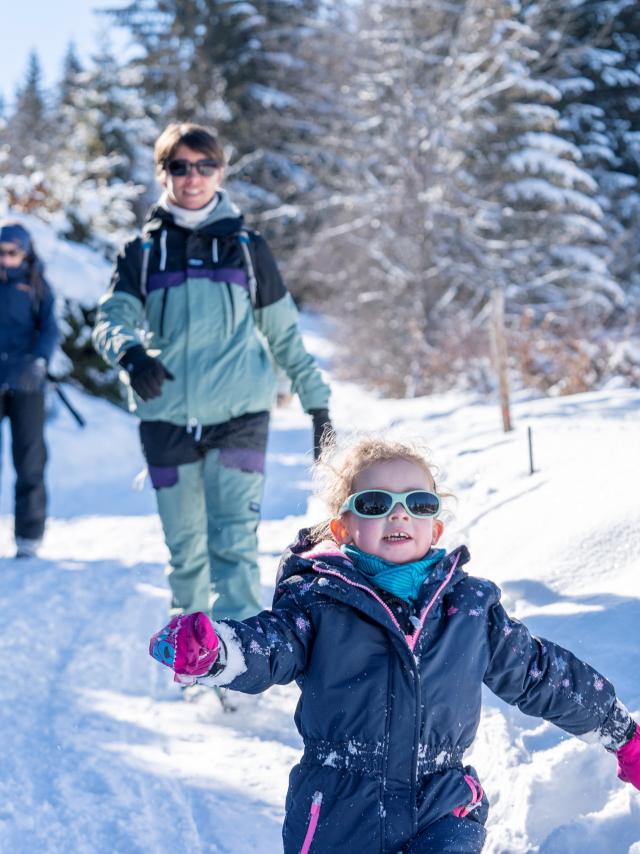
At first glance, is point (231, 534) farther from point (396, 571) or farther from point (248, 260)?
point (396, 571)

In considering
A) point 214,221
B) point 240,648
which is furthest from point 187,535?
point 240,648

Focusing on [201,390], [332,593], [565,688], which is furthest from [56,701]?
[565,688]

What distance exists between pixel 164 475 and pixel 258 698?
3.26 feet

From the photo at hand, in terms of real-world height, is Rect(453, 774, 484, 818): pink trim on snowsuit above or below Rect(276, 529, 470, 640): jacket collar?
below

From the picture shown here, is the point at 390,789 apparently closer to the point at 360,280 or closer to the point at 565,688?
the point at 565,688

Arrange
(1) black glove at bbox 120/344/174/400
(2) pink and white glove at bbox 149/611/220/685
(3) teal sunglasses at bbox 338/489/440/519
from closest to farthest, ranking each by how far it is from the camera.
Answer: (2) pink and white glove at bbox 149/611/220/685 < (3) teal sunglasses at bbox 338/489/440/519 < (1) black glove at bbox 120/344/174/400

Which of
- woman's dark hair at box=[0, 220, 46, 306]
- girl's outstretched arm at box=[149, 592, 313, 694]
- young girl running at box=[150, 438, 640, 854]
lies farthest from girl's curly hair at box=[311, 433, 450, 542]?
woman's dark hair at box=[0, 220, 46, 306]

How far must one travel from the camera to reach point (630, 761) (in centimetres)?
197

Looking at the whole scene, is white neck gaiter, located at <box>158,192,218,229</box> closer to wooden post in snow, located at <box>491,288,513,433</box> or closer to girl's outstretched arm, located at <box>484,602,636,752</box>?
girl's outstretched arm, located at <box>484,602,636,752</box>

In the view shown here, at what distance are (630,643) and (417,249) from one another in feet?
48.6

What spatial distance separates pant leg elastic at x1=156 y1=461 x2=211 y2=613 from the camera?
11.2ft

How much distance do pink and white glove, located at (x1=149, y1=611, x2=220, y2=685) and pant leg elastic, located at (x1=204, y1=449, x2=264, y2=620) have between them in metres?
1.60

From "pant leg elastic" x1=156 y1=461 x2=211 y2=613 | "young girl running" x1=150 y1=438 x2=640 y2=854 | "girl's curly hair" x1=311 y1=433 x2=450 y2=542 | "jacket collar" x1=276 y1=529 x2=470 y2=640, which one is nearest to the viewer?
"young girl running" x1=150 y1=438 x2=640 y2=854

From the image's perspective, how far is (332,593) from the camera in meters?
1.95
